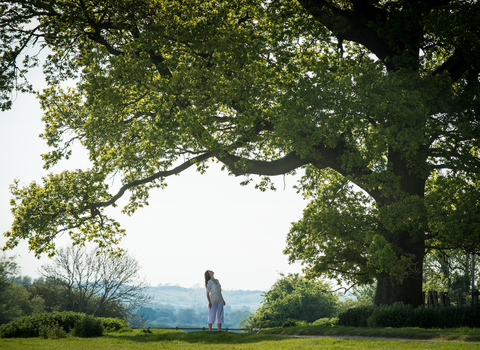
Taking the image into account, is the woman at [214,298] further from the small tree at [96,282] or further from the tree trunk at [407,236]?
the small tree at [96,282]

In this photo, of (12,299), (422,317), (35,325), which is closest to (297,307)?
(422,317)

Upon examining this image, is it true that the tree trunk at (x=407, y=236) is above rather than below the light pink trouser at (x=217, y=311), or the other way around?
above

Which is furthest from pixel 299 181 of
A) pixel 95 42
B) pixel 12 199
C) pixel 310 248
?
pixel 12 199

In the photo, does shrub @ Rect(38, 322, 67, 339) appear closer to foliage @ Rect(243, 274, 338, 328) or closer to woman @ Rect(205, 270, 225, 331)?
woman @ Rect(205, 270, 225, 331)

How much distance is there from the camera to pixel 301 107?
48.6ft

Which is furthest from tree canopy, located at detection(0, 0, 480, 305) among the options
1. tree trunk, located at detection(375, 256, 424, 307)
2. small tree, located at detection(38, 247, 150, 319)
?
small tree, located at detection(38, 247, 150, 319)

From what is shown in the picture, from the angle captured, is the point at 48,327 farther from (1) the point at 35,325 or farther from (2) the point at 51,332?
(1) the point at 35,325

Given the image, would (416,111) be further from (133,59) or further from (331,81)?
(133,59)

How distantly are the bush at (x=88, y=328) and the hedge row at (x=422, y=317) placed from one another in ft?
32.2

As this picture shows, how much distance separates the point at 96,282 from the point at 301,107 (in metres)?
30.5

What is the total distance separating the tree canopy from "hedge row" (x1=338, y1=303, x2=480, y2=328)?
4.10 ft

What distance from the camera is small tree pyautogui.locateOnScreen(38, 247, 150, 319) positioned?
3703 centimetres

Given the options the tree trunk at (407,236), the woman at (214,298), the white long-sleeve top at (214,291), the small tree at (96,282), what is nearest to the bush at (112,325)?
the woman at (214,298)

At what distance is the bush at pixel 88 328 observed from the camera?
14.4 meters
